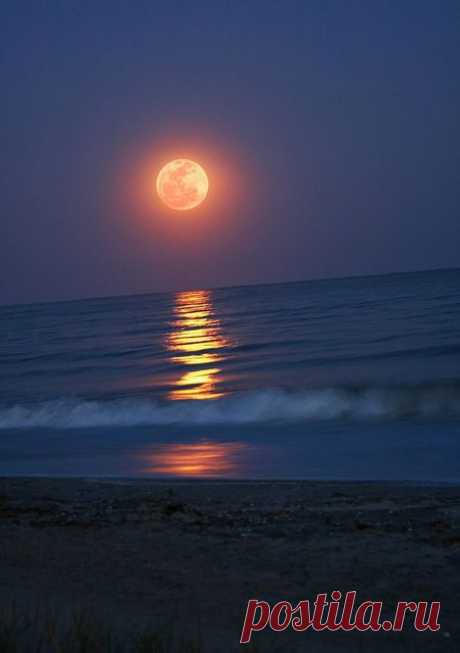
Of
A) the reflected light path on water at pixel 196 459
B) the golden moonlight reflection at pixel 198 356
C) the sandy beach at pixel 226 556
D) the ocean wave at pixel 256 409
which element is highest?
the sandy beach at pixel 226 556

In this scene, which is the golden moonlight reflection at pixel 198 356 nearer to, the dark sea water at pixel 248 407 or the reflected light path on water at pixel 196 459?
the dark sea water at pixel 248 407

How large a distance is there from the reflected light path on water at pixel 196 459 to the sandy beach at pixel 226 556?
1817mm

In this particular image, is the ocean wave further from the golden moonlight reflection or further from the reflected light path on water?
the reflected light path on water

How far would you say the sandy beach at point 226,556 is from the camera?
14.7 ft

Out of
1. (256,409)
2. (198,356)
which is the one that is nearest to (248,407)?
(256,409)

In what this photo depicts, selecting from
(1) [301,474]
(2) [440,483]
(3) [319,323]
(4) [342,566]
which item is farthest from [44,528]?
(3) [319,323]

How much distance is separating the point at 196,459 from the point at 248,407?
644cm

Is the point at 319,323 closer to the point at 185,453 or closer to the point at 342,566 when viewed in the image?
the point at 185,453

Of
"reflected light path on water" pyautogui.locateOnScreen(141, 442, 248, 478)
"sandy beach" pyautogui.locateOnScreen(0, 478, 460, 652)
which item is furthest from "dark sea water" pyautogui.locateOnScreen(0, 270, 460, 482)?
"sandy beach" pyautogui.locateOnScreen(0, 478, 460, 652)

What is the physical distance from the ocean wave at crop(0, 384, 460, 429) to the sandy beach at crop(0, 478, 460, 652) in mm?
8232

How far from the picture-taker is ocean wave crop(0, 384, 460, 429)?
57.1ft

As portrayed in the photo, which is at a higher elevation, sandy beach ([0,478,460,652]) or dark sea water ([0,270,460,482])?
sandy beach ([0,478,460,652])

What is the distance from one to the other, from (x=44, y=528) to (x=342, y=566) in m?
3.42

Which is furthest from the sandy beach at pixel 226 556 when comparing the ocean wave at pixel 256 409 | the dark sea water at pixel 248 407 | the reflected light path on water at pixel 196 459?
the ocean wave at pixel 256 409
